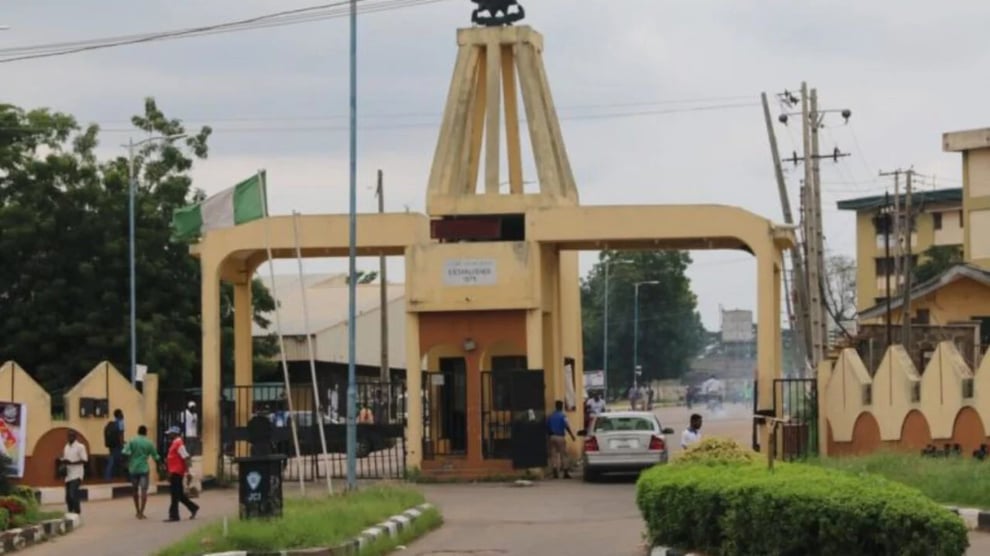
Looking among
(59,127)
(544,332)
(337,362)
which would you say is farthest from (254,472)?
(337,362)

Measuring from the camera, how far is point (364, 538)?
2072cm

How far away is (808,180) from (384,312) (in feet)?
52.2

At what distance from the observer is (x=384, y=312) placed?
197 ft

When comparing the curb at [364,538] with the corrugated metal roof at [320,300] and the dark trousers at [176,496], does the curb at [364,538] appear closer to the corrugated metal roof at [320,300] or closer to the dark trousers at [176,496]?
the dark trousers at [176,496]

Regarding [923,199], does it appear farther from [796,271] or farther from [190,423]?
[190,423]

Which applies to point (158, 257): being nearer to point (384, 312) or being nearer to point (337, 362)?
point (384, 312)

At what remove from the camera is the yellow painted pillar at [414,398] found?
119ft

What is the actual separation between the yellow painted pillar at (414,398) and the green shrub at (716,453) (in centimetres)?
1421

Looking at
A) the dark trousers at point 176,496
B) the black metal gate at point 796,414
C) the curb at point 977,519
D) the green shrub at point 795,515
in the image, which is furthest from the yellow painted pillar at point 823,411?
the green shrub at point 795,515

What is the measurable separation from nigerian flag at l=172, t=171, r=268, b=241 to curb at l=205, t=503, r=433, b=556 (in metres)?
8.56

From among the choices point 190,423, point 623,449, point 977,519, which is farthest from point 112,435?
point 977,519

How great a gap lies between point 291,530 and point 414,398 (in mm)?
16717

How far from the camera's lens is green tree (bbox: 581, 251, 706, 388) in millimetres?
117250

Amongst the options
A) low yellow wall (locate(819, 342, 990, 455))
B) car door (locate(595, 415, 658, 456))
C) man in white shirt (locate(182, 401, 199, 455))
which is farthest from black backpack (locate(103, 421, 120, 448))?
low yellow wall (locate(819, 342, 990, 455))
